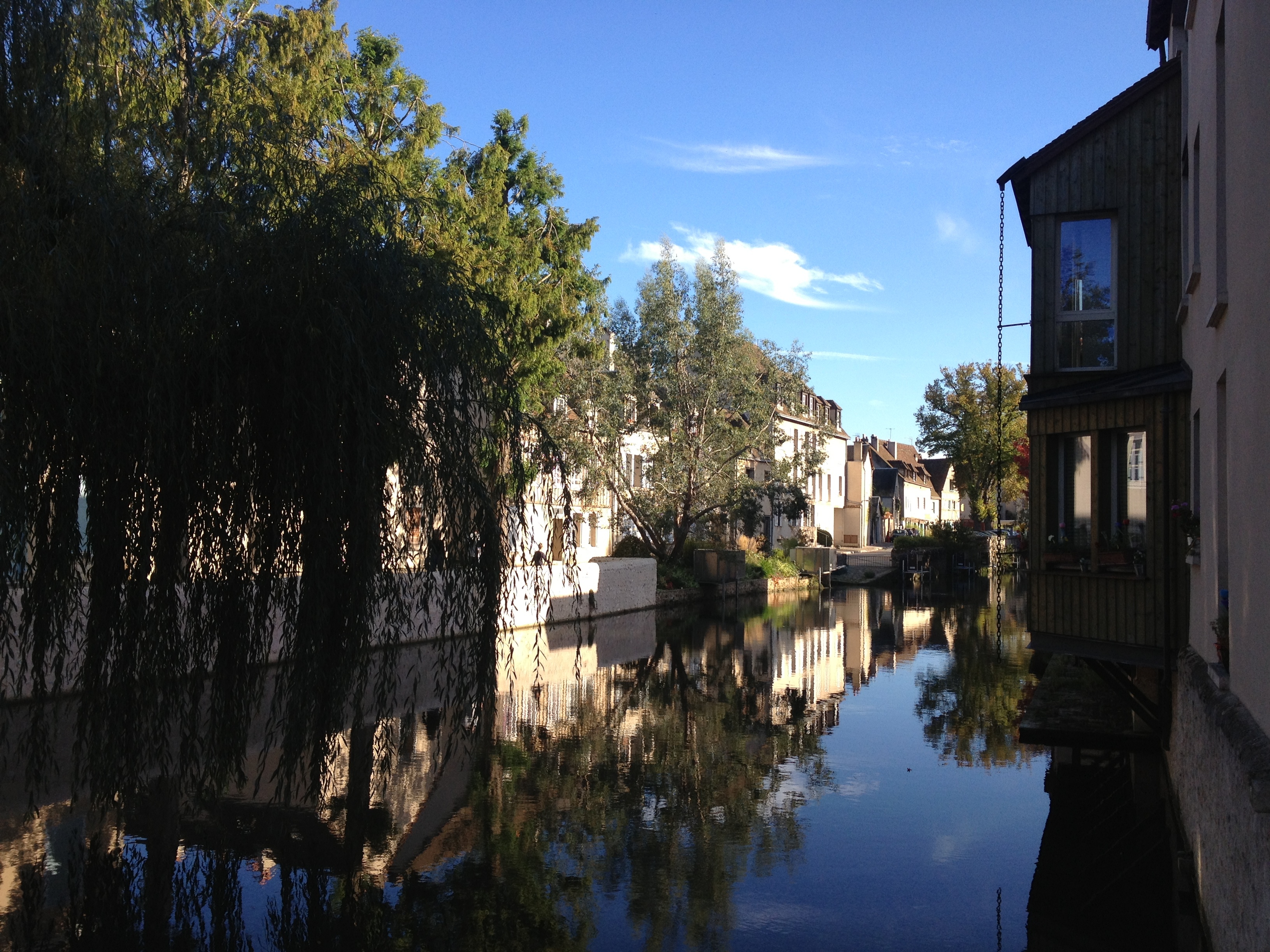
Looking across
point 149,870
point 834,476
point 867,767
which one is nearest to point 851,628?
point 867,767

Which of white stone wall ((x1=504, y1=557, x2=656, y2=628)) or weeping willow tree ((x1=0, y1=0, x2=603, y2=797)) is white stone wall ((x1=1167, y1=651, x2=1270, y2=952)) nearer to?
weeping willow tree ((x1=0, y1=0, x2=603, y2=797))

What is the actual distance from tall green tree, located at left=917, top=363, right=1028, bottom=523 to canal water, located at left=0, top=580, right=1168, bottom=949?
46.0 metres

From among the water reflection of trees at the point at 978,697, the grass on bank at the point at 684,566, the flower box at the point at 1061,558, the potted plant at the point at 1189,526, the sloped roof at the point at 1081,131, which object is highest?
the sloped roof at the point at 1081,131

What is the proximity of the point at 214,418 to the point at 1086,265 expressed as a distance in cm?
1000

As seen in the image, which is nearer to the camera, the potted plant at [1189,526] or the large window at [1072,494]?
the potted plant at [1189,526]

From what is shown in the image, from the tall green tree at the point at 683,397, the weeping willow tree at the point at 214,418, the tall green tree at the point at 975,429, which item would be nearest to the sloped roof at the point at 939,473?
the tall green tree at the point at 975,429

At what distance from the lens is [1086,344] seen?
12484 millimetres

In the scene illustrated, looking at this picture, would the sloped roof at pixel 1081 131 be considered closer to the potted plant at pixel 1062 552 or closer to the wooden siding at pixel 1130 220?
the wooden siding at pixel 1130 220

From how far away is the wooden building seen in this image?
10.9 m

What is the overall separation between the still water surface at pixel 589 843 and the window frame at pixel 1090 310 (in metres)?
4.68

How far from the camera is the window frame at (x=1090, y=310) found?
12.3 m

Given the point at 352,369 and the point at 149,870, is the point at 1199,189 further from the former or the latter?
the point at 149,870

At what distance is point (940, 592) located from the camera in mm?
46781

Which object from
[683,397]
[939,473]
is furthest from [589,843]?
[939,473]
